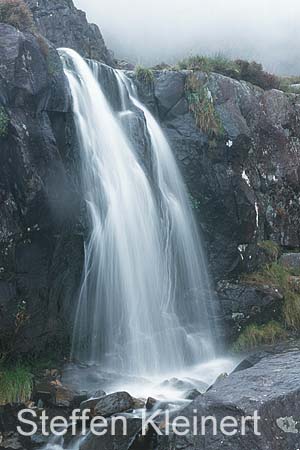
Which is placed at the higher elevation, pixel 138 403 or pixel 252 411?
pixel 252 411

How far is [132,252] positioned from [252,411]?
5.22 metres

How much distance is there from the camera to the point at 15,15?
993cm

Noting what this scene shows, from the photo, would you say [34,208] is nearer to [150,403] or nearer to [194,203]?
[150,403]

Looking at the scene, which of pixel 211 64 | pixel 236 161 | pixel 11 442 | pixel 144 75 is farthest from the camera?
pixel 211 64

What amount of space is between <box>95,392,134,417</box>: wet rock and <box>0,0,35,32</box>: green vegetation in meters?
6.97

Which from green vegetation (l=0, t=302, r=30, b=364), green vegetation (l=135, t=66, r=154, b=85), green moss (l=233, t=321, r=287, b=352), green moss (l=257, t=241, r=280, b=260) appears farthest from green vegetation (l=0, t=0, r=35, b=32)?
green moss (l=233, t=321, r=287, b=352)

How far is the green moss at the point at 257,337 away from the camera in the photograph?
1085 cm

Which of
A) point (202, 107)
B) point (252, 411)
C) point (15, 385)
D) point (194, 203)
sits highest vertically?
point (202, 107)

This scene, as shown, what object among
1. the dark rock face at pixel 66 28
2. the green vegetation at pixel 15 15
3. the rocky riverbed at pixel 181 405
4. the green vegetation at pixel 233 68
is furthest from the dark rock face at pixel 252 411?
the dark rock face at pixel 66 28

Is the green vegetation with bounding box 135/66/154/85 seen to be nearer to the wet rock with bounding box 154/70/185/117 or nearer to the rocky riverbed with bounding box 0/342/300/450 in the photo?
the wet rock with bounding box 154/70/185/117

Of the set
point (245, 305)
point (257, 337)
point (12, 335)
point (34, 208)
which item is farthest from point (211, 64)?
point (12, 335)

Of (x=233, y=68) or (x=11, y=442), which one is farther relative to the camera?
(x=233, y=68)

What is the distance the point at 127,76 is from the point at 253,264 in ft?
18.7

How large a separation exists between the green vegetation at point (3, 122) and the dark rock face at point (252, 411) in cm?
511
